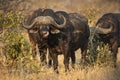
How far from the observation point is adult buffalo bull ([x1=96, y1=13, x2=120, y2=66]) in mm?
13328

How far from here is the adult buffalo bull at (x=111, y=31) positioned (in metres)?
13.3

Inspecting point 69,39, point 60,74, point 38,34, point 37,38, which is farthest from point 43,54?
point 60,74

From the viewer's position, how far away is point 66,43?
11516 millimetres

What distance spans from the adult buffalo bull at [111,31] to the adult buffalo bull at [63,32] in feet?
3.21

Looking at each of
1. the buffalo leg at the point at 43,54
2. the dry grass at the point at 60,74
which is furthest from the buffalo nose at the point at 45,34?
Result: the buffalo leg at the point at 43,54

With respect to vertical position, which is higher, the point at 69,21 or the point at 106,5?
the point at 69,21

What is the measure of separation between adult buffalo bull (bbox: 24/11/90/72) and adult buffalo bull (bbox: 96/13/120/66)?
98cm

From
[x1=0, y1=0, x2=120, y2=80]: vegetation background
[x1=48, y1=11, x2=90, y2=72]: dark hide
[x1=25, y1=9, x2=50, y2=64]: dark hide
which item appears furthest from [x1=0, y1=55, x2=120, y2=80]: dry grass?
[x1=25, y1=9, x2=50, y2=64]: dark hide

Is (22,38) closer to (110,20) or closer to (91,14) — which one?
(110,20)

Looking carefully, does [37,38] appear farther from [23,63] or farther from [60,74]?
[23,63]

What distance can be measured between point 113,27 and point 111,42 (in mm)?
450

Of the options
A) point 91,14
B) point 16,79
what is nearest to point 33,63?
point 16,79

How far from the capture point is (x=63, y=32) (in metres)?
11.4

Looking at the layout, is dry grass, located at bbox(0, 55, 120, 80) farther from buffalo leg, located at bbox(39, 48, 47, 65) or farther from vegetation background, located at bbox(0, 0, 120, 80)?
buffalo leg, located at bbox(39, 48, 47, 65)
